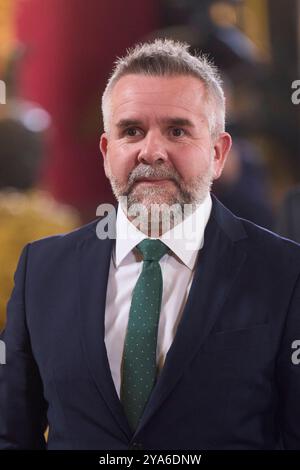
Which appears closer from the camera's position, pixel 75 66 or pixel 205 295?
pixel 205 295

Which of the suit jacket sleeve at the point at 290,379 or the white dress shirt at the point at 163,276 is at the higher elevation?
the white dress shirt at the point at 163,276

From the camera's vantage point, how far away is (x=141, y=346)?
697 mm

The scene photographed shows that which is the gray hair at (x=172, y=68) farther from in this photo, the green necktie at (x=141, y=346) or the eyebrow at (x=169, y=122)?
the green necktie at (x=141, y=346)

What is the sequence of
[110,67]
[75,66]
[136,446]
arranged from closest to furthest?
[136,446] → [110,67] → [75,66]

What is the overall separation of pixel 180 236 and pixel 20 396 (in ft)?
0.63

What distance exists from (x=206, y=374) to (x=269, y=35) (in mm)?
1487

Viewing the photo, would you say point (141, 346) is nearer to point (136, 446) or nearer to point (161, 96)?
point (136, 446)

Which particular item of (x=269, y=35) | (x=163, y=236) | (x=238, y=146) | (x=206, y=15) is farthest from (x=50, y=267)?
(x=269, y=35)

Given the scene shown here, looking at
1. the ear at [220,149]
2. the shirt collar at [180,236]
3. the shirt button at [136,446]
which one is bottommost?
the shirt button at [136,446]

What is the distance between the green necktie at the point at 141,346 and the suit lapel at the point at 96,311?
0.04 feet

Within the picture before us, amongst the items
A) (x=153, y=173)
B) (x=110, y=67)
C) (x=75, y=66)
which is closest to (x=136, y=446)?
(x=153, y=173)

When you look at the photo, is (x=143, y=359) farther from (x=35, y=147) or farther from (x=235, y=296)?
(x=35, y=147)

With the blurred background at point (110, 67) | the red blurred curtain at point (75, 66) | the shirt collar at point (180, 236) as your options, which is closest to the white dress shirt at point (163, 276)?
the shirt collar at point (180, 236)

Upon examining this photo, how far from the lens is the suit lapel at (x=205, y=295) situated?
68 cm
